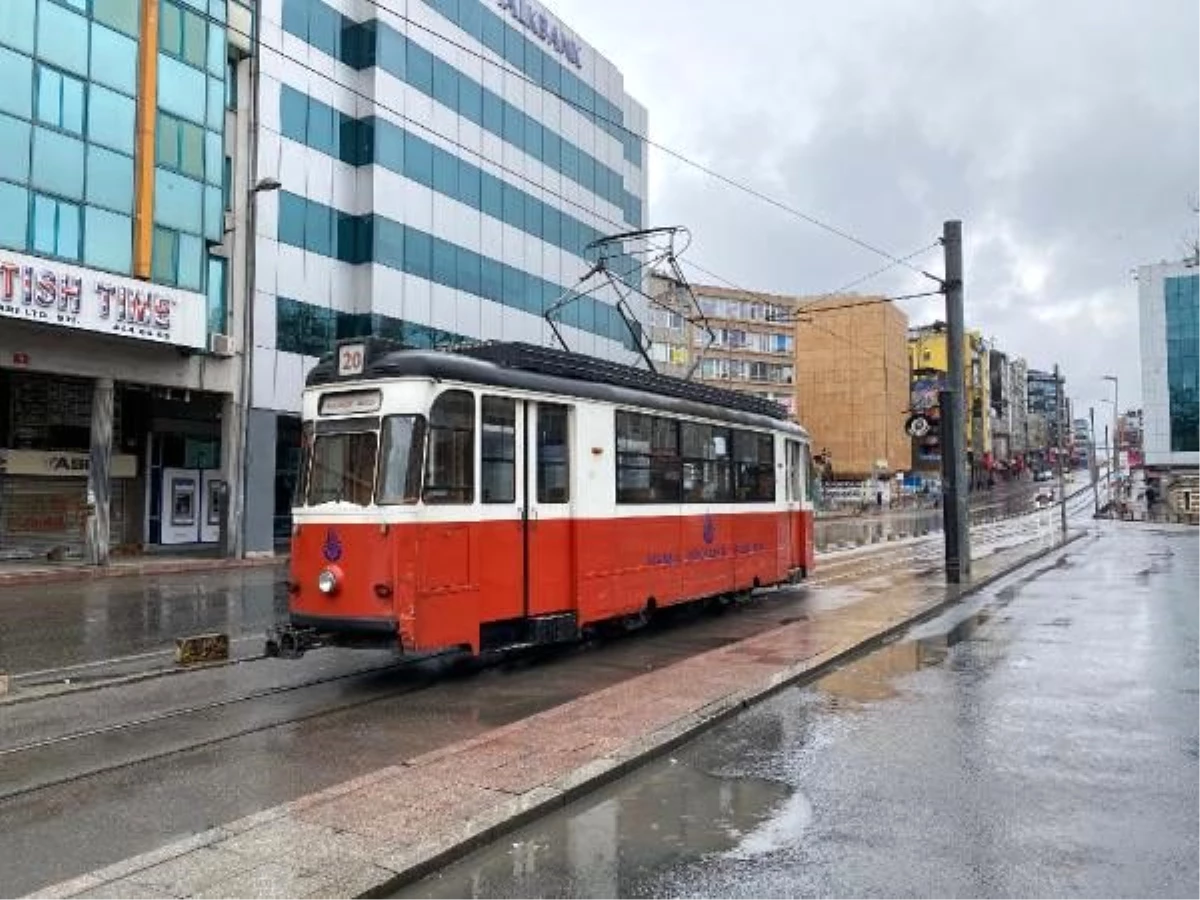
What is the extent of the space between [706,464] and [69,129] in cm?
1904

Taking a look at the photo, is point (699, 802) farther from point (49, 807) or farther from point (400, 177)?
point (400, 177)

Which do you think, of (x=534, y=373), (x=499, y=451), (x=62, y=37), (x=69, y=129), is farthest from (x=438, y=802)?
(x=62, y=37)

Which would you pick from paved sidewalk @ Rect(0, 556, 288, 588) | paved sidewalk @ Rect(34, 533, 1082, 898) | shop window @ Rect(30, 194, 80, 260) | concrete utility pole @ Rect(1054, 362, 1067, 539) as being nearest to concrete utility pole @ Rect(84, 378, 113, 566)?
paved sidewalk @ Rect(0, 556, 288, 588)

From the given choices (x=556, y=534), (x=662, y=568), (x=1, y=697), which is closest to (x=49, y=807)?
(x=1, y=697)

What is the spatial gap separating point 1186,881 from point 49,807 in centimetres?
631

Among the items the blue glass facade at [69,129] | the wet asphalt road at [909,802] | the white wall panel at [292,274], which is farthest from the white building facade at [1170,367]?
the wet asphalt road at [909,802]

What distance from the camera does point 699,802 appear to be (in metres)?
6.47

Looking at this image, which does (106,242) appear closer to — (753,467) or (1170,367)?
(753,467)

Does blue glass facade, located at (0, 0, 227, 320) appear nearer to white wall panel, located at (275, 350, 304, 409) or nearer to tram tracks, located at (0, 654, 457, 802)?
white wall panel, located at (275, 350, 304, 409)

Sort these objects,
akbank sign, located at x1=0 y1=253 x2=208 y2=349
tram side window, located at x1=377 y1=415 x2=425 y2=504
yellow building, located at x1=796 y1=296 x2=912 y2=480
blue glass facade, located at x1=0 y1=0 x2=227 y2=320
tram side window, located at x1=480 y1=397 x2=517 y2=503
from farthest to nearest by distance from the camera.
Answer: yellow building, located at x1=796 y1=296 x2=912 y2=480
blue glass facade, located at x1=0 y1=0 x2=227 y2=320
akbank sign, located at x1=0 y1=253 x2=208 y2=349
tram side window, located at x1=480 y1=397 x2=517 y2=503
tram side window, located at x1=377 y1=415 x2=425 y2=504

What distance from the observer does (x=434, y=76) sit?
38.6 metres

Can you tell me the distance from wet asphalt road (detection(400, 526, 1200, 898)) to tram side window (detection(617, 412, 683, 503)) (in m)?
3.35

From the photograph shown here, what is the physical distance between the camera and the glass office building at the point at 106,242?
24.0 metres

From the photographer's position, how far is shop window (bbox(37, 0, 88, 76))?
24312 mm
